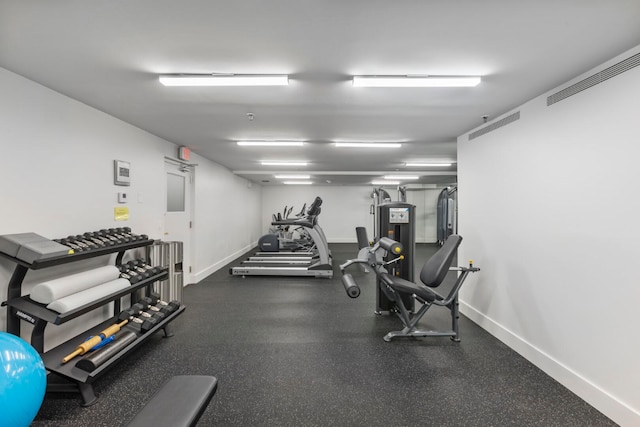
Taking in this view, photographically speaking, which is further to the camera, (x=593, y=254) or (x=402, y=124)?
(x=402, y=124)

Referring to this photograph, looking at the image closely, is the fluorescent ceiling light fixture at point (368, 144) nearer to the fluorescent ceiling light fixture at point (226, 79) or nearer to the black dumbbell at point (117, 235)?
the fluorescent ceiling light fixture at point (226, 79)

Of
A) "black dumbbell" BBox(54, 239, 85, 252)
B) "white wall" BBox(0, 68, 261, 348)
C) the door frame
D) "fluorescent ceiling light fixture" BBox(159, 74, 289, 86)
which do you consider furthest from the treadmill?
"fluorescent ceiling light fixture" BBox(159, 74, 289, 86)

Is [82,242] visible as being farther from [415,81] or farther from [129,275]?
[415,81]

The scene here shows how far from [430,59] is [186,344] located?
11.1 ft

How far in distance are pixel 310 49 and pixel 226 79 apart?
29.5 inches

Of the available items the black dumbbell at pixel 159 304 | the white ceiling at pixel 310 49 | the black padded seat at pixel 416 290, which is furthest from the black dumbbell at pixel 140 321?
the black padded seat at pixel 416 290

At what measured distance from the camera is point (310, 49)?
1.69m

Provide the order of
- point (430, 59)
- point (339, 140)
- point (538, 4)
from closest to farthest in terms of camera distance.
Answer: point (538, 4)
point (430, 59)
point (339, 140)

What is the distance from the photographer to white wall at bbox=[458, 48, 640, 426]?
5.65 feet

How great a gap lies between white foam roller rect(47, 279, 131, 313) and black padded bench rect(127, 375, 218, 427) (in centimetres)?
156

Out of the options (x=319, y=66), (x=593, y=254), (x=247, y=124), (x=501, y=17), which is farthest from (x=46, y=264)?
(x=593, y=254)

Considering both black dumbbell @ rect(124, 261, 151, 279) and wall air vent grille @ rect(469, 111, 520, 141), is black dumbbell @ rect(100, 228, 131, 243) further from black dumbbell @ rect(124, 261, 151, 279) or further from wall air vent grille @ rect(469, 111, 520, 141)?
wall air vent grille @ rect(469, 111, 520, 141)

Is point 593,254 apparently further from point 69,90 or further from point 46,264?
point 69,90

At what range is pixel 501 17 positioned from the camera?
140cm
